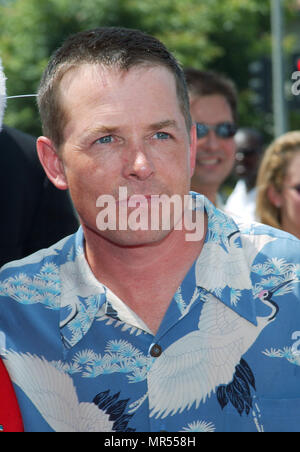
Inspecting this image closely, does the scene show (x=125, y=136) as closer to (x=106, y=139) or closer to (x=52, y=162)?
(x=106, y=139)

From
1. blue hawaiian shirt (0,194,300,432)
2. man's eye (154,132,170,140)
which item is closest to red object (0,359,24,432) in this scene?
blue hawaiian shirt (0,194,300,432)

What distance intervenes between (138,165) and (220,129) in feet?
7.89

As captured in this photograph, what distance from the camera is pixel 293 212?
419 centimetres

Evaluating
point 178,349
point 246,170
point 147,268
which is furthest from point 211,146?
point 246,170

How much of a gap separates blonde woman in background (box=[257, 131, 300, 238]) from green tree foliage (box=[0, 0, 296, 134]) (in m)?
13.5

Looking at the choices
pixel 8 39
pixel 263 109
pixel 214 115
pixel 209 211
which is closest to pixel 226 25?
pixel 8 39

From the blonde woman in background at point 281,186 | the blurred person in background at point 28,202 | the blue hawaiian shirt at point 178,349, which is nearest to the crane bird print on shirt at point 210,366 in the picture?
the blue hawaiian shirt at point 178,349

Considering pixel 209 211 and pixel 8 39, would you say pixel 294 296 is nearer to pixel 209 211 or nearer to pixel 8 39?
pixel 209 211

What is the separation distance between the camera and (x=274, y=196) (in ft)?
14.2

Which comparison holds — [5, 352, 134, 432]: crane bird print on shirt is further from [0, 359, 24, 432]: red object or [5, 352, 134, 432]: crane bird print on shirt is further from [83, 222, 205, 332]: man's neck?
[83, 222, 205, 332]: man's neck

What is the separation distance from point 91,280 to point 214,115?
93.5 inches

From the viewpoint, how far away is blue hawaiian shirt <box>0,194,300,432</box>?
2045 millimetres

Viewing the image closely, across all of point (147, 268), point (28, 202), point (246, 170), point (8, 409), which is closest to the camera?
point (8, 409)

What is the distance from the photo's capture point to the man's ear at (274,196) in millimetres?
4273
